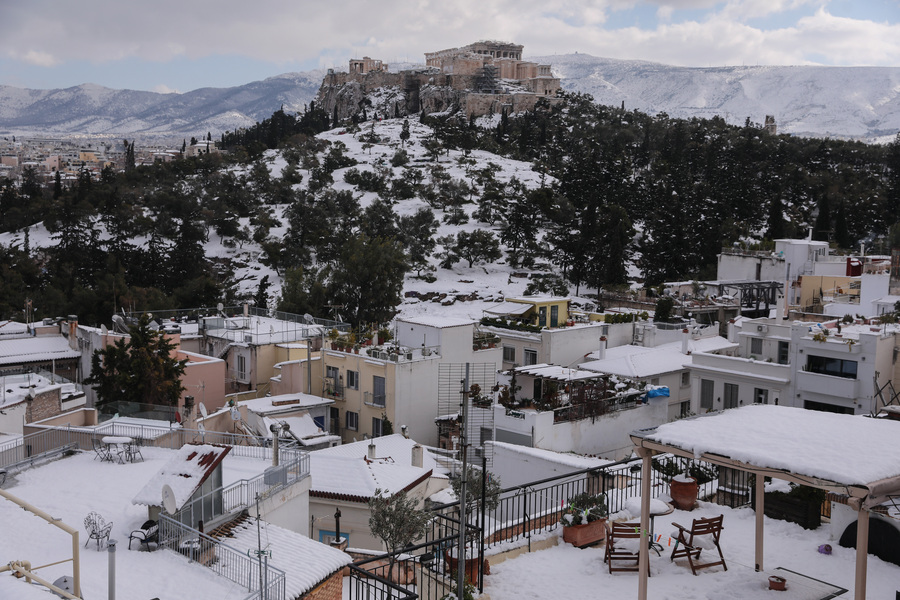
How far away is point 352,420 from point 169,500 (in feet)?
46.5

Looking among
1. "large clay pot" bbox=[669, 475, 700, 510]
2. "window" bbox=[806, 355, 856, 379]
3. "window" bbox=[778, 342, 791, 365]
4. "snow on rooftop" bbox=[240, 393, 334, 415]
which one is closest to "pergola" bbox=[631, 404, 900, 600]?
"large clay pot" bbox=[669, 475, 700, 510]

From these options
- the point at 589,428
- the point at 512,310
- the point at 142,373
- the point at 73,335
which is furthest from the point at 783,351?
the point at 73,335

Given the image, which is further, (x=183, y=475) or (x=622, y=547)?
(x=183, y=475)

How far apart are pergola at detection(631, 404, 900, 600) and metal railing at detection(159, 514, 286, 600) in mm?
3127

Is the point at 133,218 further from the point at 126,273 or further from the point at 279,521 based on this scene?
the point at 279,521

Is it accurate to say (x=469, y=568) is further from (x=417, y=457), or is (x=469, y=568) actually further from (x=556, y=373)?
(x=556, y=373)

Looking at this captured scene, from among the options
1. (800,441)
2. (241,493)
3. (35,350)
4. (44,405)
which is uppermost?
(800,441)

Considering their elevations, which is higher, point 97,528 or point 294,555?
point 97,528

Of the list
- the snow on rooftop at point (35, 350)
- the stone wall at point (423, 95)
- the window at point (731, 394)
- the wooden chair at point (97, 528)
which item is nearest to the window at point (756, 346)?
the window at point (731, 394)

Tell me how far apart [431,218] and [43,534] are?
184 feet

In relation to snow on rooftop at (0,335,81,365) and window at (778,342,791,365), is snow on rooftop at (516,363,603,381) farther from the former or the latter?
snow on rooftop at (0,335,81,365)

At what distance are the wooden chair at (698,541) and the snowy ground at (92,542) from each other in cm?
409

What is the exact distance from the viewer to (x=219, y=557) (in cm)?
752

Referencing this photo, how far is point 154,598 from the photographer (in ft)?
21.4
